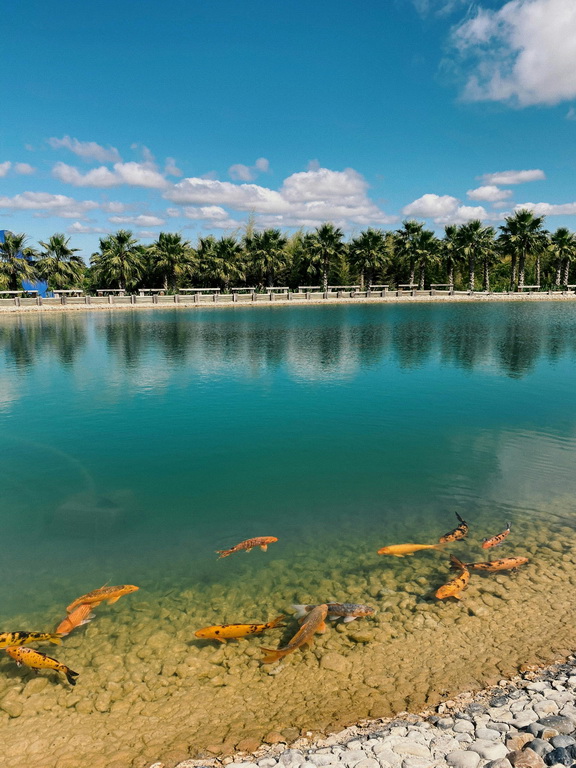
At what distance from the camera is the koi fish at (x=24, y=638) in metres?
6.17

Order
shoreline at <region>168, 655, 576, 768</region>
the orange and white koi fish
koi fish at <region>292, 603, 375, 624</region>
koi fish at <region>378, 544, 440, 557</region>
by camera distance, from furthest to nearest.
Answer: the orange and white koi fish
koi fish at <region>378, 544, 440, 557</region>
koi fish at <region>292, 603, 375, 624</region>
shoreline at <region>168, 655, 576, 768</region>

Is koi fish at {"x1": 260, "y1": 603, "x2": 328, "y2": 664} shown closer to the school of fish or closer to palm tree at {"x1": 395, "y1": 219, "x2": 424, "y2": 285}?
the school of fish

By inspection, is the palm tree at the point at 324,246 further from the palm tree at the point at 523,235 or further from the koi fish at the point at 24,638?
the koi fish at the point at 24,638

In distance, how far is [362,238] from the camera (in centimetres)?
7312

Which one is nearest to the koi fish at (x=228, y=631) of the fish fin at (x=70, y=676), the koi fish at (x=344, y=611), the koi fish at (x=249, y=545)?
the koi fish at (x=344, y=611)

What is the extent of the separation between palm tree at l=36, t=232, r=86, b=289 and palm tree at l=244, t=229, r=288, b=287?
2351cm

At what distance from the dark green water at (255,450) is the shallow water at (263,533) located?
0.21ft

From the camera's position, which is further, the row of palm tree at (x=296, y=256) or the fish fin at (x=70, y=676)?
the row of palm tree at (x=296, y=256)

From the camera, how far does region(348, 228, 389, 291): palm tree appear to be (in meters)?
72.7

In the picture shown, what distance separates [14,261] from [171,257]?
18.8 m

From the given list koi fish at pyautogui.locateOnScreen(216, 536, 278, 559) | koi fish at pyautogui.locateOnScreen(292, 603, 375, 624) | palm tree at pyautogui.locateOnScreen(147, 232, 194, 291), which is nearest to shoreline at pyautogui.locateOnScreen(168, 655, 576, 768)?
koi fish at pyautogui.locateOnScreen(292, 603, 375, 624)

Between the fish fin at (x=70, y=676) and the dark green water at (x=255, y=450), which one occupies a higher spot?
the dark green water at (x=255, y=450)

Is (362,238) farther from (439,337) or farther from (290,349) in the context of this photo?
(290,349)

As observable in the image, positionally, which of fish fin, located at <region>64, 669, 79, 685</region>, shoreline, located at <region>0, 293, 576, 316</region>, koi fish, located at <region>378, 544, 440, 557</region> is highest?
shoreline, located at <region>0, 293, 576, 316</region>
